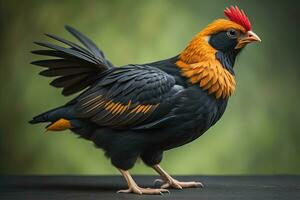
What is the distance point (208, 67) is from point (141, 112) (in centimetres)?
21

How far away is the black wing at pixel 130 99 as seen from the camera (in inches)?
67.4

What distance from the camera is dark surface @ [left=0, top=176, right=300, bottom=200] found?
1656mm

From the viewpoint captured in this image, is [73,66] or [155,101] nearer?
[155,101]

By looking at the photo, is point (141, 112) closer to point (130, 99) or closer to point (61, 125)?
point (130, 99)

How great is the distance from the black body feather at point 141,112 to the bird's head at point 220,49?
0.12ft

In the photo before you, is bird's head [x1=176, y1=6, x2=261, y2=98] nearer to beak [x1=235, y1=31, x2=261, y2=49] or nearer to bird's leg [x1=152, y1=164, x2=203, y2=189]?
beak [x1=235, y1=31, x2=261, y2=49]

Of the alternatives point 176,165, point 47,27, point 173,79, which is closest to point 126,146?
point 173,79

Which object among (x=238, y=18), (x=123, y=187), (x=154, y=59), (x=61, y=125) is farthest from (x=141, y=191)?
(x=154, y=59)

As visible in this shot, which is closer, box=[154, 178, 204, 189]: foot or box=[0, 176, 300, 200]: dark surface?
box=[0, 176, 300, 200]: dark surface

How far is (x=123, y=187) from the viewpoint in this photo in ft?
6.11

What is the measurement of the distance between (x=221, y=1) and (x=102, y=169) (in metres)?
0.81

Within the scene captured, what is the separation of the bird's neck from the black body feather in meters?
0.02

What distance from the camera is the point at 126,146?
171 cm

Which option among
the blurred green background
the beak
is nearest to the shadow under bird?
the beak
